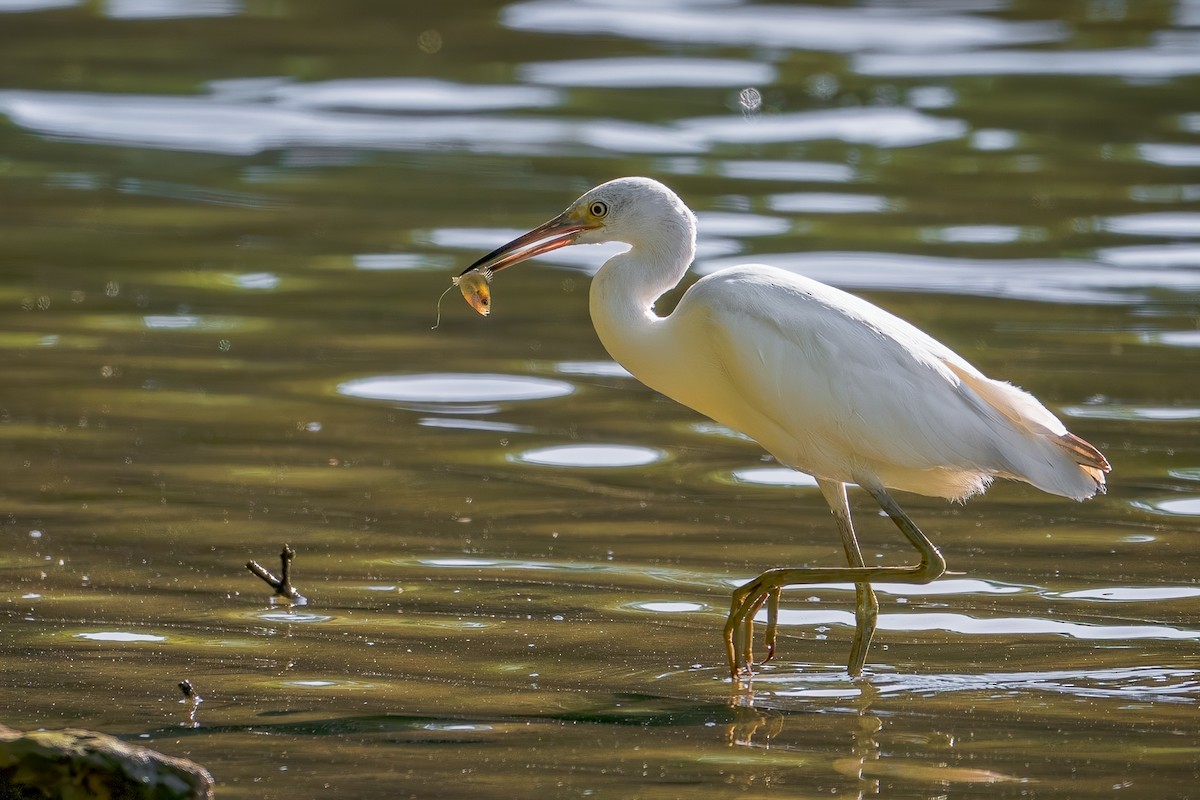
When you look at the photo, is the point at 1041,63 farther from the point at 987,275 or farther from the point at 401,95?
the point at 987,275

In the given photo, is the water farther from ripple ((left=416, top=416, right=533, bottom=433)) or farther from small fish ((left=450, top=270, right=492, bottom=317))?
small fish ((left=450, top=270, right=492, bottom=317))

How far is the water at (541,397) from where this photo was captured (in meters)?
5.85

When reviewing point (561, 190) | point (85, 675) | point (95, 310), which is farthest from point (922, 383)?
point (561, 190)

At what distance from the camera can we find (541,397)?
10.2m

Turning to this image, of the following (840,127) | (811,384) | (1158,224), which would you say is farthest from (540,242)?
(840,127)

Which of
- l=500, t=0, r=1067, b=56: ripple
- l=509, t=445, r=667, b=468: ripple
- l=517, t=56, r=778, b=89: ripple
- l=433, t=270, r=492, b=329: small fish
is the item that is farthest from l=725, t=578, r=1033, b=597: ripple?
l=500, t=0, r=1067, b=56: ripple

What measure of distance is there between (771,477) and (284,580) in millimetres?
2913

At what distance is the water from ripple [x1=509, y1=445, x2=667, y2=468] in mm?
34

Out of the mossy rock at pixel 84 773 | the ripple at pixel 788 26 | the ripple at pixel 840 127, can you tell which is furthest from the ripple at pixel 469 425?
the ripple at pixel 788 26

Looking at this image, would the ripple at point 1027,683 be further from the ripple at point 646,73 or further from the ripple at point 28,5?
the ripple at point 28,5

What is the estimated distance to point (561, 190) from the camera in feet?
49.0

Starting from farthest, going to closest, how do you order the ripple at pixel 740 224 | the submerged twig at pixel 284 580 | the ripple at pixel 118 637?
the ripple at pixel 740 224 → the submerged twig at pixel 284 580 → the ripple at pixel 118 637

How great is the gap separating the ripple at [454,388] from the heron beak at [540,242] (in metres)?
2.97

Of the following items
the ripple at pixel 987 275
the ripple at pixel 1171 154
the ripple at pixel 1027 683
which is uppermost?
the ripple at pixel 1171 154
